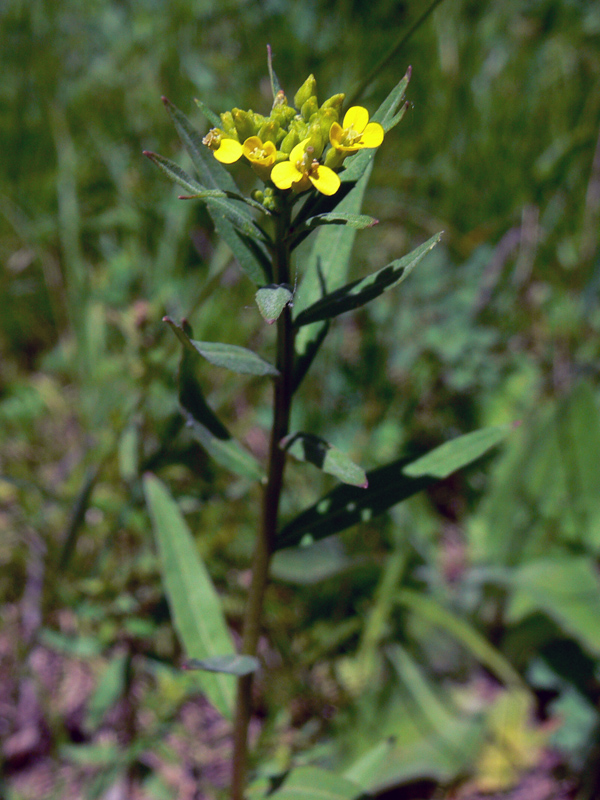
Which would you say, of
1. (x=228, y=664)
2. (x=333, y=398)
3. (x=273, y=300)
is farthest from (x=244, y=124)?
(x=333, y=398)

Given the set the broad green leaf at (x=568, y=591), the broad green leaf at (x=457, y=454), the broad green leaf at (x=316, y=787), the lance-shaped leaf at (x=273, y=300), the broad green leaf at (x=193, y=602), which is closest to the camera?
the lance-shaped leaf at (x=273, y=300)

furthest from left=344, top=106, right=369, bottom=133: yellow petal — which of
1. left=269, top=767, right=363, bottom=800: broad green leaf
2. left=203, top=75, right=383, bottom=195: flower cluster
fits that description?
left=269, top=767, right=363, bottom=800: broad green leaf

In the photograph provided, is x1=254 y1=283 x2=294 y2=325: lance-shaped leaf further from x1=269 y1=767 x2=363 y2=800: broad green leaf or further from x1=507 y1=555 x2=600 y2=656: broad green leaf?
x1=507 y1=555 x2=600 y2=656: broad green leaf

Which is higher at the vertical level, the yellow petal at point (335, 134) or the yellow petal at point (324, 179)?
the yellow petal at point (335, 134)

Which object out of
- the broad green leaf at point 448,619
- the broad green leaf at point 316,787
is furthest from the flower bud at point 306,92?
the broad green leaf at point 448,619

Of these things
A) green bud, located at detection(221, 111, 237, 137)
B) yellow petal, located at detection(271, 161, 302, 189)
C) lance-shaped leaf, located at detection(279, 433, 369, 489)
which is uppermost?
green bud, located at detection(221, 111, 237, 137)

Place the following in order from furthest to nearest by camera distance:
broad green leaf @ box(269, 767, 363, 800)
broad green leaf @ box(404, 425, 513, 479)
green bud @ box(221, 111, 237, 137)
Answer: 1. broad green leaf @ box(269, 767, 363, 800)
2. broad green leaf @ box(404, 425, 513, 479)
3. green bud @ box(221, 111, 237, 137)

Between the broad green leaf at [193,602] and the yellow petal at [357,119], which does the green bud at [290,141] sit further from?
the broad green leaf at [193,602]
